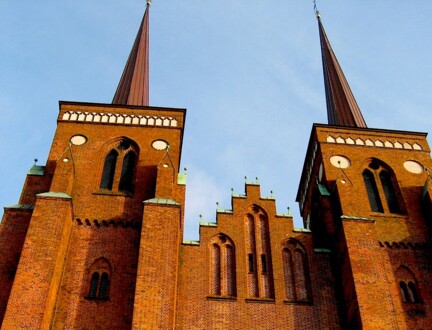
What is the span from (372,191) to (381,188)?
1.14ft

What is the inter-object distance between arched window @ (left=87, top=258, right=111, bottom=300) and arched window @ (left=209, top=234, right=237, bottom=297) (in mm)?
3192

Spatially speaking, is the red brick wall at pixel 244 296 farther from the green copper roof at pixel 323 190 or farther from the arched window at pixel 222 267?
the green copper roof at pixel 323 190

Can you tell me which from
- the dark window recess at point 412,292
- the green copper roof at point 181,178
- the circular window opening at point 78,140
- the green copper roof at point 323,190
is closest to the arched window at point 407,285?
the dark window recess at point 412,292

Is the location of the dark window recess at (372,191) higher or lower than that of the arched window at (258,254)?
higher

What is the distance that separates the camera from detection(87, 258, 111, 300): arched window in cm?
1880

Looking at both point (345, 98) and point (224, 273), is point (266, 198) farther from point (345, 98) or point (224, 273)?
point (345, 98)

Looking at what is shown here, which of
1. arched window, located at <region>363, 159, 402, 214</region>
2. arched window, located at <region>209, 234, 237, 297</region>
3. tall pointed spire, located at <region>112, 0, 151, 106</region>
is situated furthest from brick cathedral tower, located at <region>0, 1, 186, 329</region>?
arched window, located at <region>363, 159, 402, 214</region>

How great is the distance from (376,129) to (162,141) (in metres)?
8.96

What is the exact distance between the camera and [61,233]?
62.0 feet

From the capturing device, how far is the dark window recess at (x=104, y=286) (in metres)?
18.8

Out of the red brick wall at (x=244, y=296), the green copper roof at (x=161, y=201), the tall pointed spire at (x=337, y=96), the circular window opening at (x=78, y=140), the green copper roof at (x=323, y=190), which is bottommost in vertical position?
the red brick wall at (x=244, y=296)

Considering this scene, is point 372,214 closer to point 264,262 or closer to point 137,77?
point 264,262

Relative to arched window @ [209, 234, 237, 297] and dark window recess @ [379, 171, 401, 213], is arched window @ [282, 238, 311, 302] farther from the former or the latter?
dark window recess @ [379, 171, 401, 213]

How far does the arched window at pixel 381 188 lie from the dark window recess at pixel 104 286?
9.91 meters
